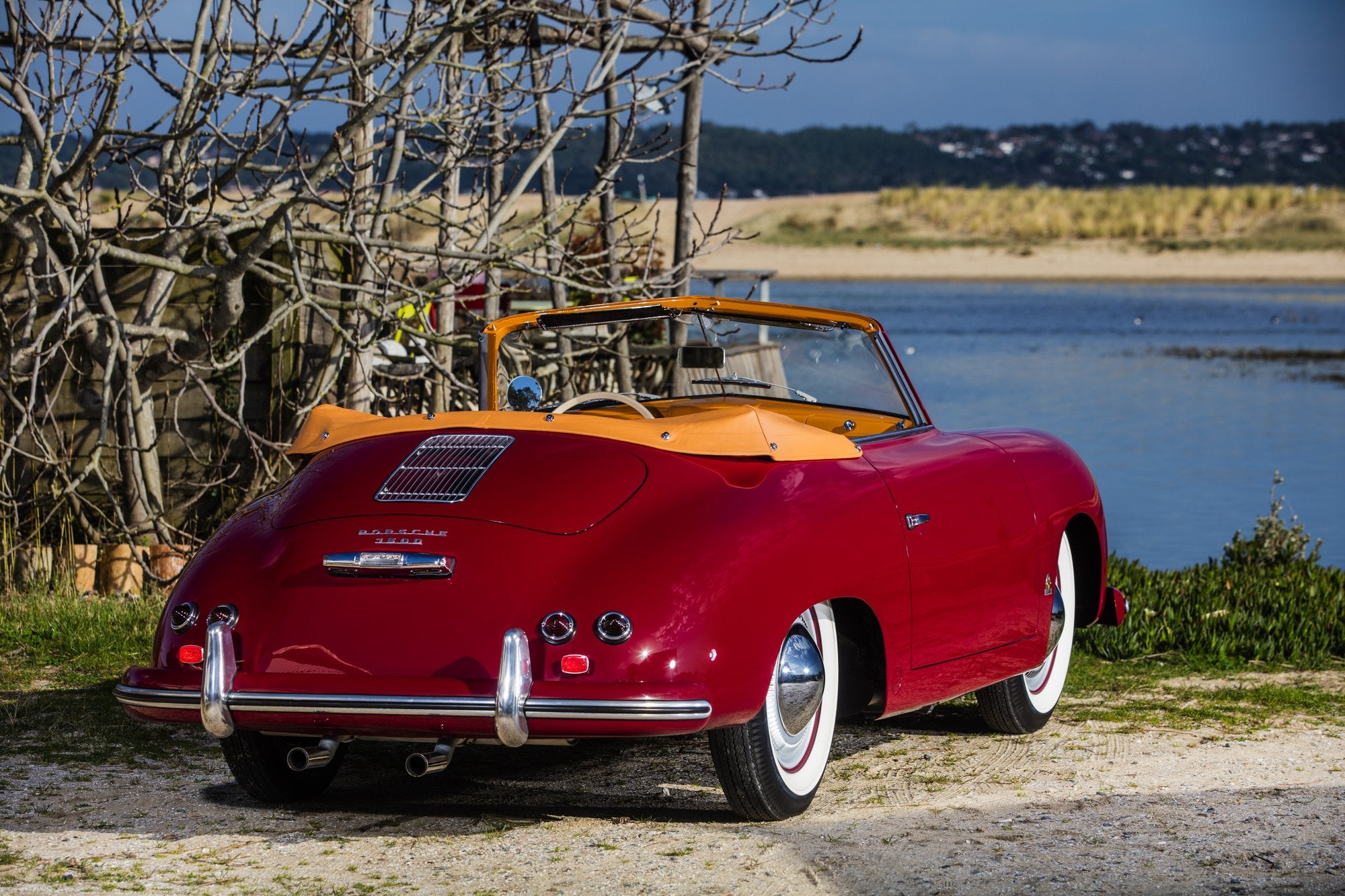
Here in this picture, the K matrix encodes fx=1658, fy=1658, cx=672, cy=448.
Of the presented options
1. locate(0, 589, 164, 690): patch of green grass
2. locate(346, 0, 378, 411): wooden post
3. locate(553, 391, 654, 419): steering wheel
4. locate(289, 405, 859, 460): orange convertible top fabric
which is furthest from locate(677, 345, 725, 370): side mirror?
locate(0, 589, 164, 690): patch of green grass

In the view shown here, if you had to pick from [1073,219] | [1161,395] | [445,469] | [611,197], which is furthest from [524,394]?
[1073,219]

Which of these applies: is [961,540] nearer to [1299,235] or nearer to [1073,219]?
[1299,235]

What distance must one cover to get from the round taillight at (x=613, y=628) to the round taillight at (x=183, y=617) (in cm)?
112

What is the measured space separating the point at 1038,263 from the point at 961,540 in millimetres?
58298

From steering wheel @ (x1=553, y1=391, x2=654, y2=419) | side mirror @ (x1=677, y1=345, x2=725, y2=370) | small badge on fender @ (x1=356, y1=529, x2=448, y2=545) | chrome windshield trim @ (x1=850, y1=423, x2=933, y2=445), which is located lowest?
small badge on fender @ (x1=356, y1=529, x2=448, y2=545)

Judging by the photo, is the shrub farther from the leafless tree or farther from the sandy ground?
the sandy ground

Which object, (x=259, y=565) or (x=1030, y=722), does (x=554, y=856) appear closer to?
(x=259, y=565)

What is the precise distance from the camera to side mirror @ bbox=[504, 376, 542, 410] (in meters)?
5.48

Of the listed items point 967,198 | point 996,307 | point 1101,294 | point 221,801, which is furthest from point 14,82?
point 967,198

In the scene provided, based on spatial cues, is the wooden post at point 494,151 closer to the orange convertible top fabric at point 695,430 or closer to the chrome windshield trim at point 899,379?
the chrome windshield trim at point 899,379

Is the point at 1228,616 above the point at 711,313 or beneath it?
beneath

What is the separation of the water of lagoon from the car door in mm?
5926

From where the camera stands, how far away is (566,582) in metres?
4.18

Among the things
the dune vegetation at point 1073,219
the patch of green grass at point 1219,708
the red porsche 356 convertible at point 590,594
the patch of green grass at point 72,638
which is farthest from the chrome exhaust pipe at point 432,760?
the dune vegetation at point 1073,219
